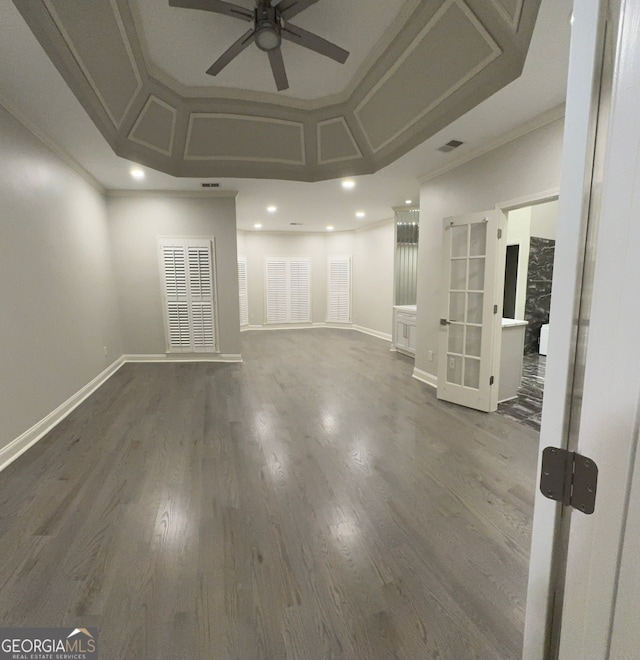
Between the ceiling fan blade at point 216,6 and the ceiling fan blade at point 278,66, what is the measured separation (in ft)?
0.87

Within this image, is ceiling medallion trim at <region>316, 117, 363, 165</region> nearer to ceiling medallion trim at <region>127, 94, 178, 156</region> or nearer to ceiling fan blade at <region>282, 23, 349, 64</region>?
ceiling fan blade at <region>282, 23, 349, 64</region>

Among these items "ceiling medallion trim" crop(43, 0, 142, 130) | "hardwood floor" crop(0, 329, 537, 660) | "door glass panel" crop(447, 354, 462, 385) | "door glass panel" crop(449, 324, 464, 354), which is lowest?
"hardwood floor" crop(0, 329, 537, 660)

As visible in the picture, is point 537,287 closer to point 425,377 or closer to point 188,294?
point 425,377

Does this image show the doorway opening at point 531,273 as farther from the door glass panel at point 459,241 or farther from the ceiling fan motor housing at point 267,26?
the ceiling fan motor housing at point 267,26

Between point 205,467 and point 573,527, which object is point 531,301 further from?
point 573,527

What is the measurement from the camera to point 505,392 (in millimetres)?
3848

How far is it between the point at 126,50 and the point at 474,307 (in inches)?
154

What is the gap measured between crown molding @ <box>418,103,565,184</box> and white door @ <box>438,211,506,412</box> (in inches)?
26.1

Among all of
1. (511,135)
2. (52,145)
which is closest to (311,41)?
(511,135)

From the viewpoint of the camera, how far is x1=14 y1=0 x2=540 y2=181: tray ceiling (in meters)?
2.32

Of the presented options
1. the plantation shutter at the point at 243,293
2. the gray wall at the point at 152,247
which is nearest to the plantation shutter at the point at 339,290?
the plantation shutter at the point at 243,293

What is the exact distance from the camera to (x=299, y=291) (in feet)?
30.5

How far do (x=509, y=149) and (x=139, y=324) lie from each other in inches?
218

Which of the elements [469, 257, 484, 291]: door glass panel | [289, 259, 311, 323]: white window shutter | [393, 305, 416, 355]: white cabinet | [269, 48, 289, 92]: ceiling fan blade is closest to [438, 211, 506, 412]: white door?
[469, 257, 484, 291]: door glass panel
